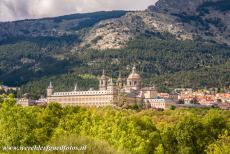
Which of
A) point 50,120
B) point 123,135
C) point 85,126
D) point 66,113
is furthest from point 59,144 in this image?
point 66,113

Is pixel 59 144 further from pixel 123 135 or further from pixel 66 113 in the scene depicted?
pixel 66 113

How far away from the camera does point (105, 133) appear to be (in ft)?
188

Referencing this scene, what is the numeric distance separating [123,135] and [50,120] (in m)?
18.3

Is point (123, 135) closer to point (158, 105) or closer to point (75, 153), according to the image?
point (75, 153)

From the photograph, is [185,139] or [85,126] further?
[185,139]

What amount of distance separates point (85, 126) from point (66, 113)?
16839 millimetres

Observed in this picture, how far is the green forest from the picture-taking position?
45647 millimetres

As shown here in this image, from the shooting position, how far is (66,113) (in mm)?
78875

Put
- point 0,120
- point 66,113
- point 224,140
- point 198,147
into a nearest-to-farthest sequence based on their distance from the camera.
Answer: point 0,120 → point 224,140 → point 198,147 → point 66,113

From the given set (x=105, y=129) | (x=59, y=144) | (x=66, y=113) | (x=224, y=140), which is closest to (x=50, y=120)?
(x=66, y=113)

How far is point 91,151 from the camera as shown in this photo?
35594 millimetres

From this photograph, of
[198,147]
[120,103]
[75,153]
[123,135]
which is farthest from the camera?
[120,103]

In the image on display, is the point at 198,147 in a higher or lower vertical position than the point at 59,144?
lower

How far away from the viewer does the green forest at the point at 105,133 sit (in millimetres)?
45647
